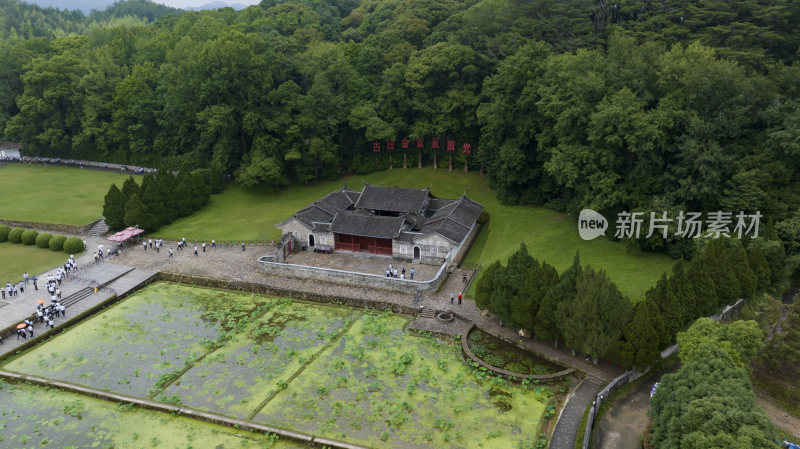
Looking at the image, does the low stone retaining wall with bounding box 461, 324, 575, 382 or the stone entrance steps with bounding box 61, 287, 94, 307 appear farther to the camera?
the stone entrance steps with bounding box 61, 287, 94, 307

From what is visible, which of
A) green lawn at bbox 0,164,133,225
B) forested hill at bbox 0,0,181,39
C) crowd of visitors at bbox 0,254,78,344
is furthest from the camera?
forested hill at bbox 0,0,181,39

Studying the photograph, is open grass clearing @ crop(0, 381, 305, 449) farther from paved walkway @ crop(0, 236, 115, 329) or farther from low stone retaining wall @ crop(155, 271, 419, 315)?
low stone retaining wall @ crop(155, 271, 419, 315)

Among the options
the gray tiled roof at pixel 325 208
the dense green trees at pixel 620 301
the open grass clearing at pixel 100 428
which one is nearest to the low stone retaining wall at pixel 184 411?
the open grass clearing at pixel 100 428

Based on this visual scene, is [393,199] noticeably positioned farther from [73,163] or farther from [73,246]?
[73,163]

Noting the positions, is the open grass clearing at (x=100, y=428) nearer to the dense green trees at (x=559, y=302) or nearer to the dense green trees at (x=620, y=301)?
the dense green trees at (x=559, y=302)

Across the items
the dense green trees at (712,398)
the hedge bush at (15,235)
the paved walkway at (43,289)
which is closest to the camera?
the dense green trees at (712,398)

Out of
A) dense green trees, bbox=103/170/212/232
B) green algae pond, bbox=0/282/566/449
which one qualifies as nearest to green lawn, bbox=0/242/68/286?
dense green trees, bbox=103/170/212/232
